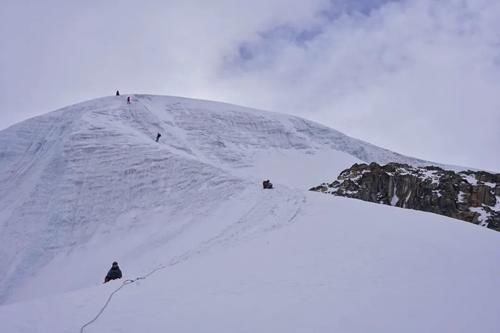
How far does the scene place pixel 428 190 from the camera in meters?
33.2

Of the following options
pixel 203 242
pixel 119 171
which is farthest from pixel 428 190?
pixel 119 171

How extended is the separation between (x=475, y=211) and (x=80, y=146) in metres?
25.7

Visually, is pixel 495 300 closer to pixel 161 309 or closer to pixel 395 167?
pixel 161 309

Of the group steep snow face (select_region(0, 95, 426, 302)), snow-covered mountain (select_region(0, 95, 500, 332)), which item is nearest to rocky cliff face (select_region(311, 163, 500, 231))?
snow-covered mountain (select_region(0, 95, 500, 332))

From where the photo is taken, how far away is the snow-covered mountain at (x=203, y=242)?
33.2ft

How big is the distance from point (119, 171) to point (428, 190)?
1984 centimetres

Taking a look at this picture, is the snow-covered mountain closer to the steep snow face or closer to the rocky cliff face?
the steep snow face

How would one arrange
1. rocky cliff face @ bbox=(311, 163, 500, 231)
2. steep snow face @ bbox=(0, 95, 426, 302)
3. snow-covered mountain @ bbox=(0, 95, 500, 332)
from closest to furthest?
snow-covered mountain @ bbox=(0, 95, 500, 332) → steep snow face @ bbox=(0, 95, 426, 302) → rocky cliff face @ bbox=(311, 163, 500, 231)

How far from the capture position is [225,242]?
17.6 meters

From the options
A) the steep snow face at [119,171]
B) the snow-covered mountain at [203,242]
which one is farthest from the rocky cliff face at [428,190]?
the steep snow face at [119,171]

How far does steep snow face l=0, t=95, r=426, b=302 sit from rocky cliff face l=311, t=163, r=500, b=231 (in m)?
7.04

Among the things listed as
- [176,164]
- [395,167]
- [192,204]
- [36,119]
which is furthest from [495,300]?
[36,119]

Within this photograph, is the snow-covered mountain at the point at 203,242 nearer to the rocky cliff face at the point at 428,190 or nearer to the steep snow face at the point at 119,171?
the steep snow face at the point at 119,171

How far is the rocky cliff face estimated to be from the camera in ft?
104
